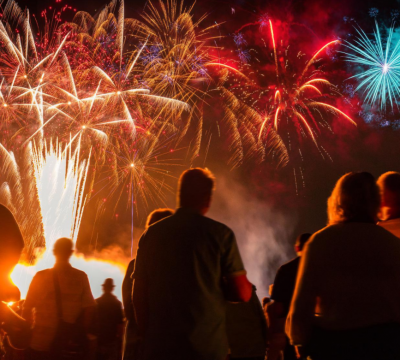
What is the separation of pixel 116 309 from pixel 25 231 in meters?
16.2

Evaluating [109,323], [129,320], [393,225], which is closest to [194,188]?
[393,225]

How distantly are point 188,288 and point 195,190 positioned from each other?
0.64 meters

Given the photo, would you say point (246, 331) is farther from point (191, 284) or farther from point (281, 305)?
point (191, 284)

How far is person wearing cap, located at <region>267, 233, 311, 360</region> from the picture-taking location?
4477mm

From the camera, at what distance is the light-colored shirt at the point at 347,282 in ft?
8.52

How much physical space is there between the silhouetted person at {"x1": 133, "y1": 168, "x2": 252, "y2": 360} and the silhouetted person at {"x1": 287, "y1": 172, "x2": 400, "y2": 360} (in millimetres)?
448

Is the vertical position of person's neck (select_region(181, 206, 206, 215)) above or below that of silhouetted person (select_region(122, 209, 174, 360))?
above

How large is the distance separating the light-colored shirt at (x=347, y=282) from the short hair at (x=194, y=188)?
0.81m

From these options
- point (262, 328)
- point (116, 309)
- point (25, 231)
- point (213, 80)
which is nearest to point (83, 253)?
point (25, 231)

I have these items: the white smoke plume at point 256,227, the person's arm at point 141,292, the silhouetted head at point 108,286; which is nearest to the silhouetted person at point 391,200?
the person's arm at point 141,292

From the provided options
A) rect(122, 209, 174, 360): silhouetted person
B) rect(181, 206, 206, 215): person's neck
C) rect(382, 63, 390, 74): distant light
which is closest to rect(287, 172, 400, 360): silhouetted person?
rect(181, 206, 206, 215): person's neck

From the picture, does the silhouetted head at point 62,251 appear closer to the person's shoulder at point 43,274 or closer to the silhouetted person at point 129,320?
the person's shoulder at point 43,274

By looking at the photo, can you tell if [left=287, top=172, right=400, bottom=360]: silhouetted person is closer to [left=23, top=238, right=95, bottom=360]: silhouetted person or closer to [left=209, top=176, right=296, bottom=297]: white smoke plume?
[left=23, top=238, right=95, bottom=360]: silhouetted person

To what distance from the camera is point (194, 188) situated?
10.6ft
